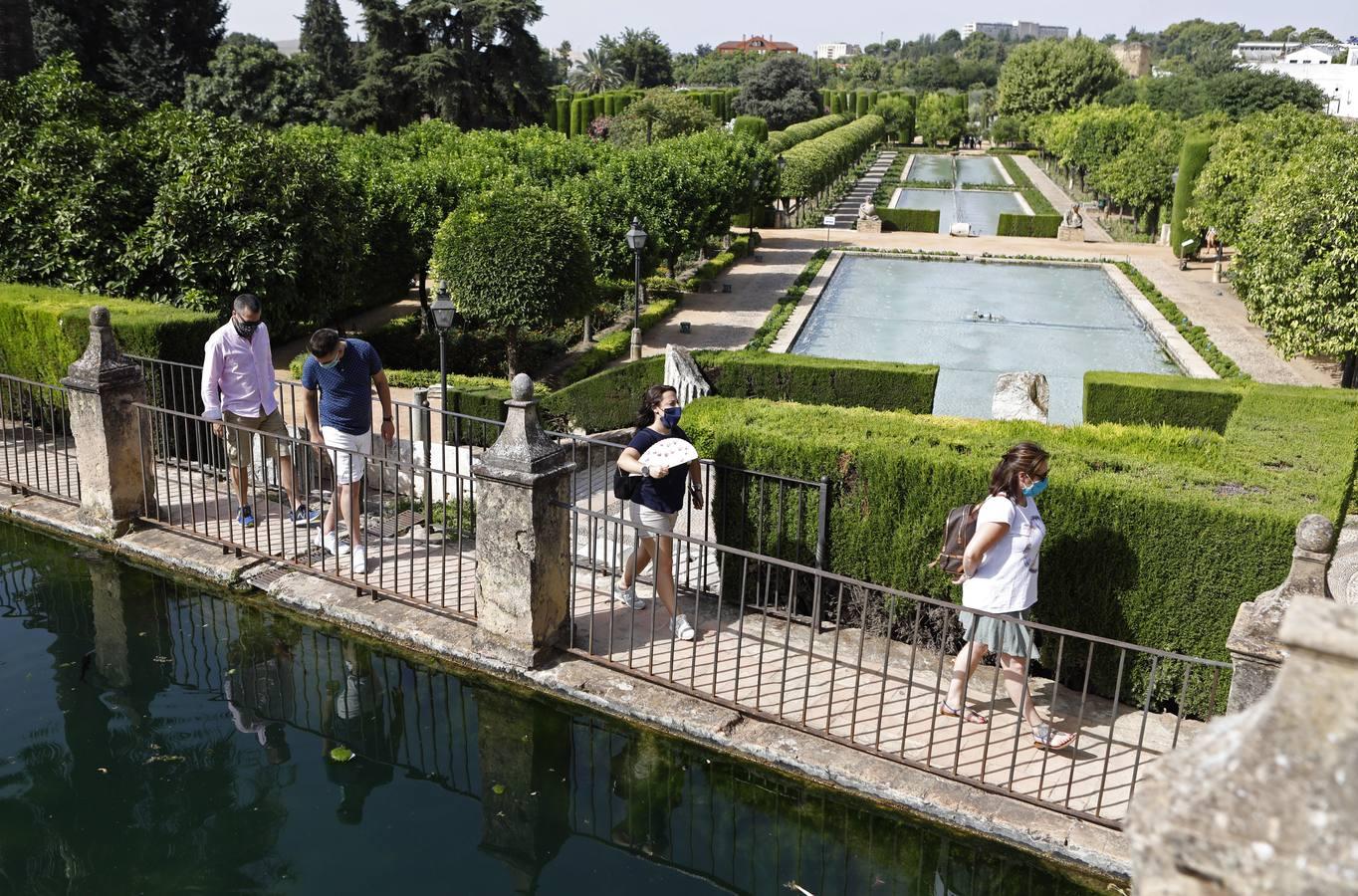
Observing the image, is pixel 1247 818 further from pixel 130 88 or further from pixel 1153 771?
pixel 130 88

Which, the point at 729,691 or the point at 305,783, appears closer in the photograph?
the point at 305,783

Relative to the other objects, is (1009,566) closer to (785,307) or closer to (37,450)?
(37,450)

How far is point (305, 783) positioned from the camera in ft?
18.4

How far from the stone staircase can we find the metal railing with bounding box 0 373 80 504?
92.9ft

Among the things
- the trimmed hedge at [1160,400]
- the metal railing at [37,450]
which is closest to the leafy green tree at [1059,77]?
the trimmed hedge at [1160,400]

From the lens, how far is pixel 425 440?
812cm

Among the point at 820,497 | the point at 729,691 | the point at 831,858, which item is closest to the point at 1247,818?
the point at 831,858

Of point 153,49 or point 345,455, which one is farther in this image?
point 153,49

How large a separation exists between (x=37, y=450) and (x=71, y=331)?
1138 millimetres

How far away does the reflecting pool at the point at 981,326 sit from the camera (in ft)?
59.2

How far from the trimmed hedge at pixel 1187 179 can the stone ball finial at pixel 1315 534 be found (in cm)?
2567

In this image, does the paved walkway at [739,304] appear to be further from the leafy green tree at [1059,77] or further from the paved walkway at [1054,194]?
the leafy green tree at [1059,77]

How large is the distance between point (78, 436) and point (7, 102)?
749 centimetres

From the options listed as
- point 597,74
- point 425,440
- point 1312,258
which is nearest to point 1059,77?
point 597,74
